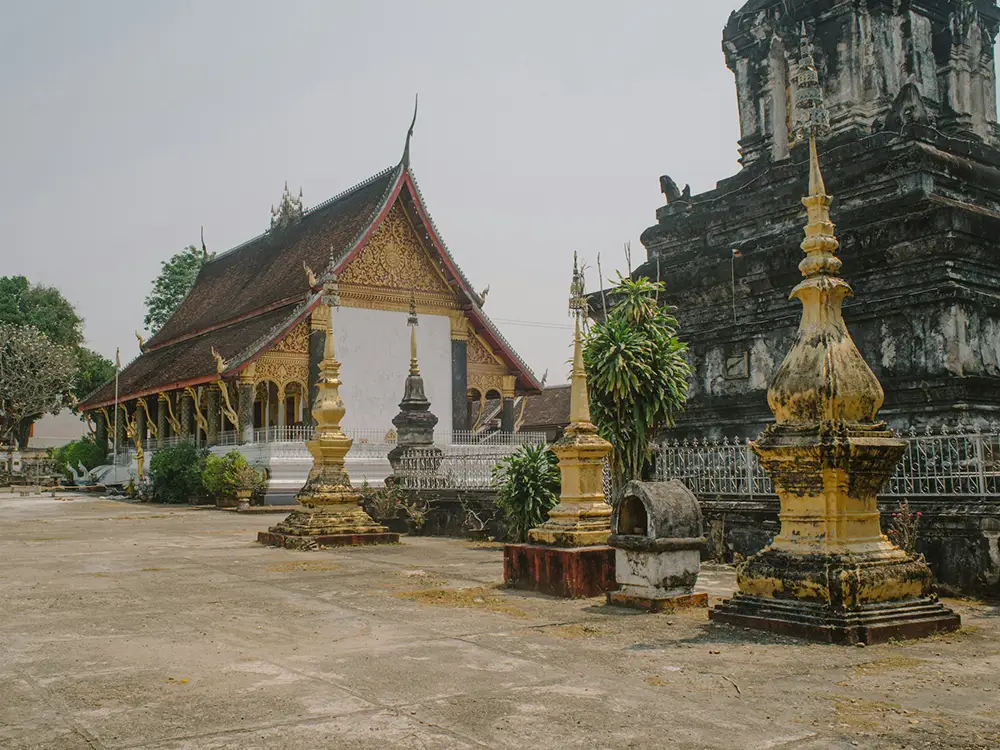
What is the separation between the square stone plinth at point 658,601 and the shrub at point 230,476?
16.1 metres

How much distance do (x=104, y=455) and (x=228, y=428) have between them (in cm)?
919

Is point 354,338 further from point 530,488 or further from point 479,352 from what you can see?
point 530,488

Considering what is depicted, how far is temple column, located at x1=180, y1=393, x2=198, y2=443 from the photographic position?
2797cm

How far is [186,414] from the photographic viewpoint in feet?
92.6

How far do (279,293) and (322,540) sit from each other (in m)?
15.9

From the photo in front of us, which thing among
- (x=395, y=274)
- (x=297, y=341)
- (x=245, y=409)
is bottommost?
(x=245, y=409)

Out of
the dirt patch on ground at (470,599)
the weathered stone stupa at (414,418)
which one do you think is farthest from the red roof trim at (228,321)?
the dirt patch on ground at (470,599)

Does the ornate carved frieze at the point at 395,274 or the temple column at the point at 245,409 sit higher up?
the ornate carved frieze at the point at 395,274

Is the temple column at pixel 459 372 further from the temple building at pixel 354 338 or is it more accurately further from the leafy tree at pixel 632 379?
the leafy tree at pixel 632 379

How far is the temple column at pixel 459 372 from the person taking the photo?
2697 cm

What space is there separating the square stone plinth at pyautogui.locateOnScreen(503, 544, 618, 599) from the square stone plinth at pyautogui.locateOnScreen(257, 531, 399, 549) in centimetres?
452

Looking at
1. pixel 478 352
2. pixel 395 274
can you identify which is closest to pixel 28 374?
pixel 395 274

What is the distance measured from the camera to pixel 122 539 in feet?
43.3

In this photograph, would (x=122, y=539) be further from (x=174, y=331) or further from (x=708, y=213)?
(x=174, y=331)
